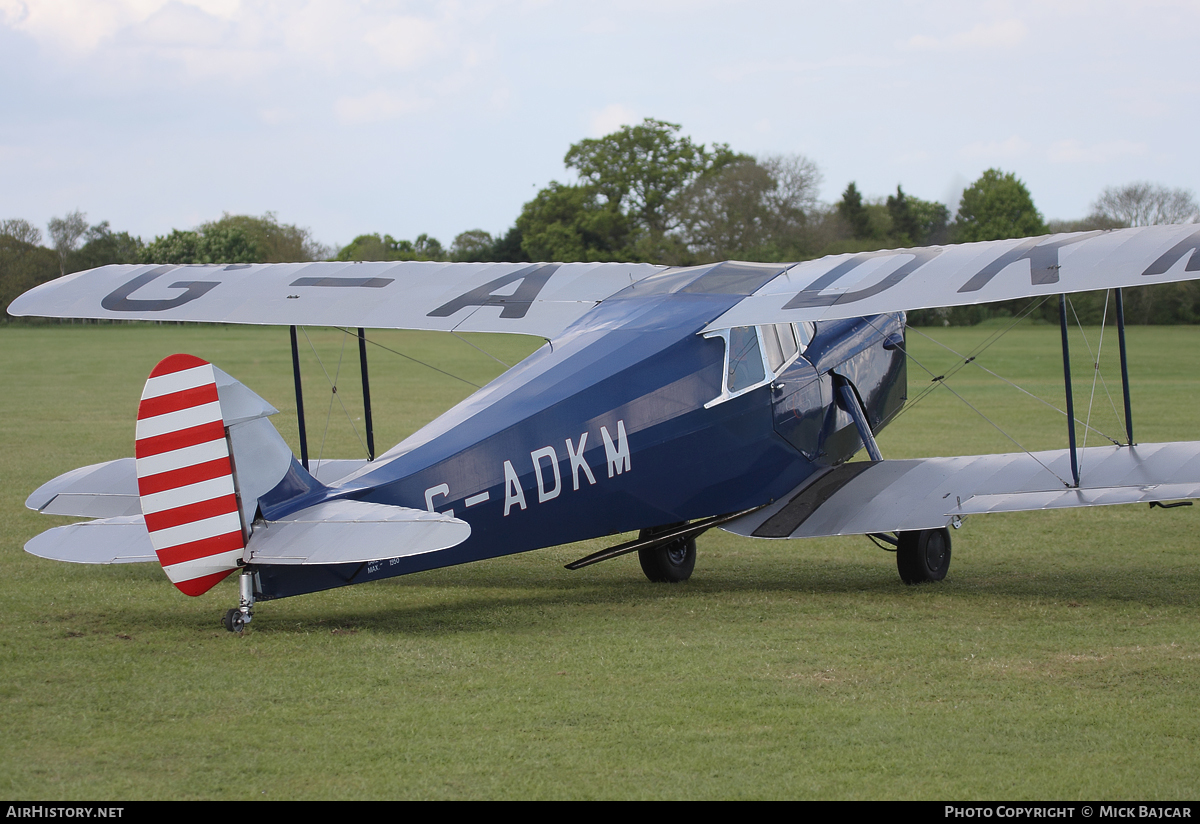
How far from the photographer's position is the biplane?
5496 millimetres

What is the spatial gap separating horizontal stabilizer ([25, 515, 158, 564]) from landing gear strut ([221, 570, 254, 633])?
47 cm

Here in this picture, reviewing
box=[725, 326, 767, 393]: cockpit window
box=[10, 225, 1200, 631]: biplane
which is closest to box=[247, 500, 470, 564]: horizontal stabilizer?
box=[10, 225, 1200, 631]: biplane

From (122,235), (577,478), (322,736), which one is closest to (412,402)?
(577,478)

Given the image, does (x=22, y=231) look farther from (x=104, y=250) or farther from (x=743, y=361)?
(x=743, y=361)

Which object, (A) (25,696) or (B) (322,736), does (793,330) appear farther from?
(A) (25,696)

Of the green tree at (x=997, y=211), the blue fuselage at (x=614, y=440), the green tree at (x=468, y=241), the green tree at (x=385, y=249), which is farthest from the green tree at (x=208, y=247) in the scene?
the blue fuselage at (x=614, y=440)

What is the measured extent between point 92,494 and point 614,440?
3803 mm

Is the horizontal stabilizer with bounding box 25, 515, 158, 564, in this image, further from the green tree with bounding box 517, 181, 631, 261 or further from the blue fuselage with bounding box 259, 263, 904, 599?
the green tree with bounding box 517, 181, 631, 261

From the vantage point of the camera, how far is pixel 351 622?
6.33m

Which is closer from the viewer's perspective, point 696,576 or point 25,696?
point 25,696

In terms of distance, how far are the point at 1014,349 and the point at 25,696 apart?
4260 centimetres

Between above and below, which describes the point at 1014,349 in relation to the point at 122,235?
below

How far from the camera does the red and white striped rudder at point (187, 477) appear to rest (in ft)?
17.4
